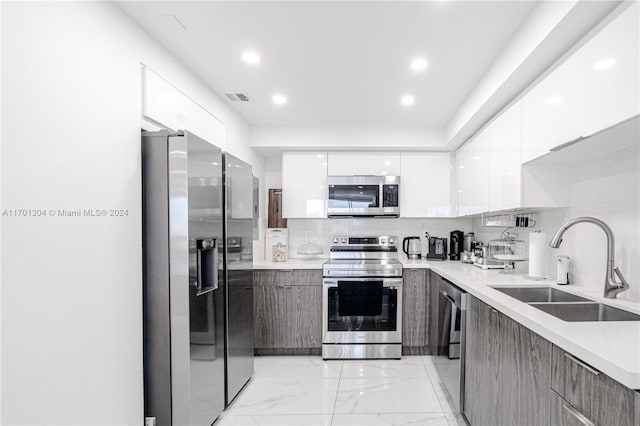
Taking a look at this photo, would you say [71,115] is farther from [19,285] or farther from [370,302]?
[370,302]

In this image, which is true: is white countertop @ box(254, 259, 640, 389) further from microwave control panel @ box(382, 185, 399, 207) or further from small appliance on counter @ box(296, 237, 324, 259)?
small appliance on counter @ box(296, 237, 324, 259)

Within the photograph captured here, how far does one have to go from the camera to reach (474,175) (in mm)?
2920

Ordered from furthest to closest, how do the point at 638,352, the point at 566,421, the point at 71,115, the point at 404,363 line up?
the point at 404,363
the point at 71,115
the point at 566,421
the point at 638,352

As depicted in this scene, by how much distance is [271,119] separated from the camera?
3.36 metres

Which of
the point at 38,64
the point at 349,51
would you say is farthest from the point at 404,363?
the point at 38,64

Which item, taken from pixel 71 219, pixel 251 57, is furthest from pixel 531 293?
pixel 71 219

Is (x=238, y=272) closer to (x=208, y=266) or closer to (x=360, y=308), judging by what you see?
(x=208, y=266)

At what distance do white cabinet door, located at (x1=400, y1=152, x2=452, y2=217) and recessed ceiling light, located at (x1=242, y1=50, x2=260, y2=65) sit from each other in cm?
210

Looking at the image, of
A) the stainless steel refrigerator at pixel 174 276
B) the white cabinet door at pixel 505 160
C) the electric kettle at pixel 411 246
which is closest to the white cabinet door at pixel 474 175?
the white cabinet door at pixel 505 160

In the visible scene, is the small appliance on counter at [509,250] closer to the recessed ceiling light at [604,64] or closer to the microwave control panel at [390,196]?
the microwave control panel at [390,196]

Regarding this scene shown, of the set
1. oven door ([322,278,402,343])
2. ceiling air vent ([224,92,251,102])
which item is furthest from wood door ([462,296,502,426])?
ceiling air vent ([224,92,251,102])

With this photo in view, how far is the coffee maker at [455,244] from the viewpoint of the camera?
12.1 feet

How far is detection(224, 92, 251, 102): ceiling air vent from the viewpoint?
271 cm

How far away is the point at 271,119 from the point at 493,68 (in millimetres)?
2036
